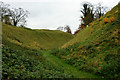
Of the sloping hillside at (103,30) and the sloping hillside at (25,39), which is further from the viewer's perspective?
the sloping hillside at (25,39)

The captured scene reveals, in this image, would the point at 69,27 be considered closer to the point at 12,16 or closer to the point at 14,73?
the point at 12,16

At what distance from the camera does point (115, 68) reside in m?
8.95

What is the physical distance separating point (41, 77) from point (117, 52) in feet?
26.7

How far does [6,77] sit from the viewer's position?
6.81 metres

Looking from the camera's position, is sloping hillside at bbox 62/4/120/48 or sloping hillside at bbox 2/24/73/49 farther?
sloping hillside at bbox 2/24/73/49

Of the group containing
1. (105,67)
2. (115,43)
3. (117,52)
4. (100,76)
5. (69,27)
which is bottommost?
(100,76)

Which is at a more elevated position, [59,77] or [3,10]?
[3,10]

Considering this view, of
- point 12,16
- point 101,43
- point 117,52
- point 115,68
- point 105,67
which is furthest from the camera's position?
point 12,16

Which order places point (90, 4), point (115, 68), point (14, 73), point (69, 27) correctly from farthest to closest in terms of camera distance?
point (69, 27) → point (90, 4) → point (115, 68) → point (14, 73)

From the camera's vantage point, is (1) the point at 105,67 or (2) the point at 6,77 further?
(1) the point at 105,67

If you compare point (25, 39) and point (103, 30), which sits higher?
point (103, 30)

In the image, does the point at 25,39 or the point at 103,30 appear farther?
the point at 25,39

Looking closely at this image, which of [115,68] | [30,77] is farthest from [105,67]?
[30,77]

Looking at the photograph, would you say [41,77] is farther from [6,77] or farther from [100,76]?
[100,76]
